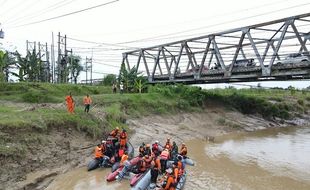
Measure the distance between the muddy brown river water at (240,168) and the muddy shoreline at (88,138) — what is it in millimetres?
957

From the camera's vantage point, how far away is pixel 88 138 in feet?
74.3

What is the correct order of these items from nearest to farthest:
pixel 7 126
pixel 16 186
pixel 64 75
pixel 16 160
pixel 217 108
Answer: pixel 16 186
pixel 16 160
pixel 7 126
pixel 217 108
pixel 64 75

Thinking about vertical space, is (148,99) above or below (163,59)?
below

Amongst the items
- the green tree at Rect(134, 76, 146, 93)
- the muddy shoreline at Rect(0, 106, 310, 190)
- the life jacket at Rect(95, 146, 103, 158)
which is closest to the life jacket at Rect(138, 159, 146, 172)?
the life jacket at Rect(95, 146, 103, 158)

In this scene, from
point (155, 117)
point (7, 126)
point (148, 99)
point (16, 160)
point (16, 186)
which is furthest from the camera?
point (148, 99)

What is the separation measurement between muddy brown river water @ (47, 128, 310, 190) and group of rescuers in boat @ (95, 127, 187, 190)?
3.30 feet

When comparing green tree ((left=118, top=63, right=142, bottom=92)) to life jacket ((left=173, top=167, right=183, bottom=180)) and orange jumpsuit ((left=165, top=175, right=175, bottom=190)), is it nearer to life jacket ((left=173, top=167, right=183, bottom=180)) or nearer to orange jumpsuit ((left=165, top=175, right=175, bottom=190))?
life jacket ((left=173, top=167, right=183, bottom=180))

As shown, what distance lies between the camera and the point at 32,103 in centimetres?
2848

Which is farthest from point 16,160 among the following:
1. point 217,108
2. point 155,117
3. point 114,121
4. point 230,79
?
point 217,108

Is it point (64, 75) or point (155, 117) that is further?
point (64, 75)

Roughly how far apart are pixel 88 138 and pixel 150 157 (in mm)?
6099

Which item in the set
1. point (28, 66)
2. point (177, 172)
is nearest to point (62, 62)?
point (28, 66)

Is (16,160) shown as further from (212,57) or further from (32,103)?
(212,57)

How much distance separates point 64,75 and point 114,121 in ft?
80.6
